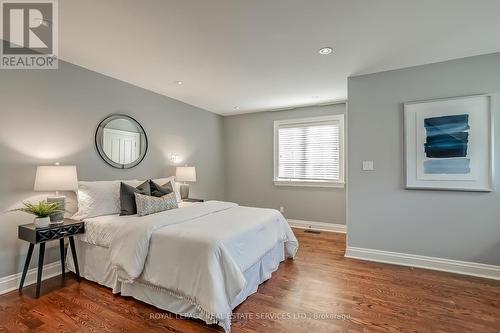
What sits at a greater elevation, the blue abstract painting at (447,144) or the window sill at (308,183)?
the blue abstract painting at (447,144)

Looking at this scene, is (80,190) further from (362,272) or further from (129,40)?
(362,272)

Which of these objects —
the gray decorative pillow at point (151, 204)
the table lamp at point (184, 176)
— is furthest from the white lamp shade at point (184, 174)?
the gray decorative pillow at point (151, 204)

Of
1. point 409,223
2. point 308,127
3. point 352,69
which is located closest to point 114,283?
point 409,223

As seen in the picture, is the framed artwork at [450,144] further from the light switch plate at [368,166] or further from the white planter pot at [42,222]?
the white planter pot at [42,222]

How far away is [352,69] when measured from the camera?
3234 millimetres

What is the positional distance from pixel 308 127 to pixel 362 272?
296cm

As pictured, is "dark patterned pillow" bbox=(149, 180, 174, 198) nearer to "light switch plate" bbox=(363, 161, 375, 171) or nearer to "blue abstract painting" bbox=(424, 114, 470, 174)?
"light switch plate" bbox=(363, 161, 375, 171)

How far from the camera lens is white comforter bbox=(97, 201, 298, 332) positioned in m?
1.92

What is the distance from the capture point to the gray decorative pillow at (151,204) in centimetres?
291

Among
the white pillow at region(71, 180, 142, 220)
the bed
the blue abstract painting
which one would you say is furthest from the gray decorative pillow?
the blue abstract painting

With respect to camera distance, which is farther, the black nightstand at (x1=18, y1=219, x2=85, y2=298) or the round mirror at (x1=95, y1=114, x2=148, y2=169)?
the round mirror at (x1=95, y1=114, x2=148, y2=169)

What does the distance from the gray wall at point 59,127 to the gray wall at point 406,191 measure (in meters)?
3.08

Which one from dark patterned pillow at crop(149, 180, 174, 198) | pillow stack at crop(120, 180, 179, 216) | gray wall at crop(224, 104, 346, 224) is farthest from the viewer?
gray wall at crop(224, 104, 346, 224)

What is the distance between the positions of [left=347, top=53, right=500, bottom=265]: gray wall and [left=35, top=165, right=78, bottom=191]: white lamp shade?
136 inches
